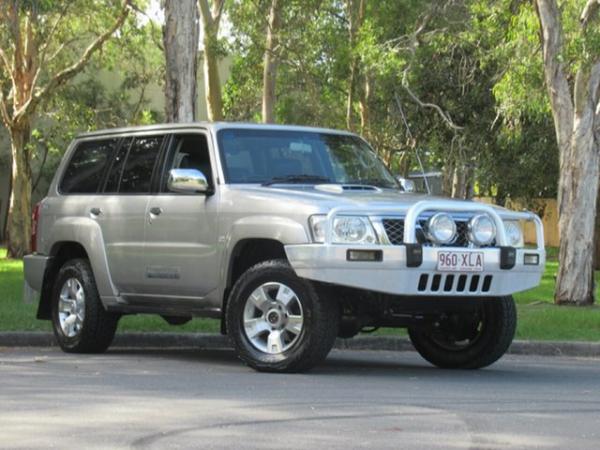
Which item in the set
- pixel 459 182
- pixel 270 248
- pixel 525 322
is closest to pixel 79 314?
pixel 270 248

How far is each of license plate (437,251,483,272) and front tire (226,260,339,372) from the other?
87 cm

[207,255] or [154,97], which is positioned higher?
[154,97]

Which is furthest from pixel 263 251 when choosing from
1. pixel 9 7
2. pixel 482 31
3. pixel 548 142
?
pixel 548 142

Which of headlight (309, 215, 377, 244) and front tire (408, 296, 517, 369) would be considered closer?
Answer: headlight (309, 215, 377, 244)

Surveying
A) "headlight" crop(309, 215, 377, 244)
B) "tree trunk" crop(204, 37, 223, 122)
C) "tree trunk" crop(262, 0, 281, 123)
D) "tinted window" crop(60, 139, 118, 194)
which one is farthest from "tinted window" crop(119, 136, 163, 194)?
"tree trunk" crop(262, 0, 281, 123)

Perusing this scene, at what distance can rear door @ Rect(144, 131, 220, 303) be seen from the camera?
11.4m

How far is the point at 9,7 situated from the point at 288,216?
80.5ft

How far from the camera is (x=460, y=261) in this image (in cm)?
1049

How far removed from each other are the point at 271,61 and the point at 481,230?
2529cm

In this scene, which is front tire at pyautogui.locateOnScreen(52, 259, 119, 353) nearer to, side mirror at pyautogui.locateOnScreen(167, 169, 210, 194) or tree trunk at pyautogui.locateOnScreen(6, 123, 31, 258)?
side mirror at pyautogui.locateOnScreen(167, 169, 210, 194)

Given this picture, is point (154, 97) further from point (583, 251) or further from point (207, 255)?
point (207, 255)

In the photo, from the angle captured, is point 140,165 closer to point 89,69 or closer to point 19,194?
point 19,194

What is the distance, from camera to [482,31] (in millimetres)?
31391

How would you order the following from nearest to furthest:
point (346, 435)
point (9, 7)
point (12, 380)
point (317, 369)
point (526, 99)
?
1. point (346, 435)
2. point (12, 380)
3. point (317, 369)
4. point (526, 99)
5. point (9, 7)
